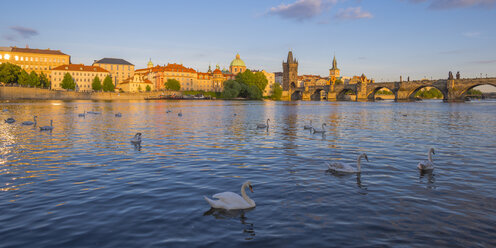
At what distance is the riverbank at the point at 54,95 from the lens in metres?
86.7

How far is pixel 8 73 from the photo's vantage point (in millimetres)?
91312

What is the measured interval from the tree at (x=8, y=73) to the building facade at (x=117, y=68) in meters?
77.7

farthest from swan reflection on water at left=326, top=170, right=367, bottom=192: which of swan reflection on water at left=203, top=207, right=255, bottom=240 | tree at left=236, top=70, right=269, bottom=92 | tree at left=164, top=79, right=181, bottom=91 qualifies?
tree at left=164, top=79, right=181, bottom=91

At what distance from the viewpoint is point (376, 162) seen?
42.1ft

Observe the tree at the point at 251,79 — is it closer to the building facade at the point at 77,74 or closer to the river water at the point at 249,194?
the building facade at the point at 77,74

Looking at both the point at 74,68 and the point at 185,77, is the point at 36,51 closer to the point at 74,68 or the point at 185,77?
the point at 74,68

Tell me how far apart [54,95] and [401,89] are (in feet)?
393

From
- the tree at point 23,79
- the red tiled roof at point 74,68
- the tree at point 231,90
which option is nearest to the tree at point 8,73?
the tree at point 23,79

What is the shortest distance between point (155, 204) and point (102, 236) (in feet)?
6.06

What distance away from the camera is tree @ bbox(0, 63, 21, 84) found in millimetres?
90375

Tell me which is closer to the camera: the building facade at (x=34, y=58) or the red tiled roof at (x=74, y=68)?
the red tiled roof at (x=74, y=68)

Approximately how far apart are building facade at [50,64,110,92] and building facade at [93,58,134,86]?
18.2 metres

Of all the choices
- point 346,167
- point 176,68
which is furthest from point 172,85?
point 346,167

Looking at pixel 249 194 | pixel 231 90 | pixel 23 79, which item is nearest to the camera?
pixel 249 194
